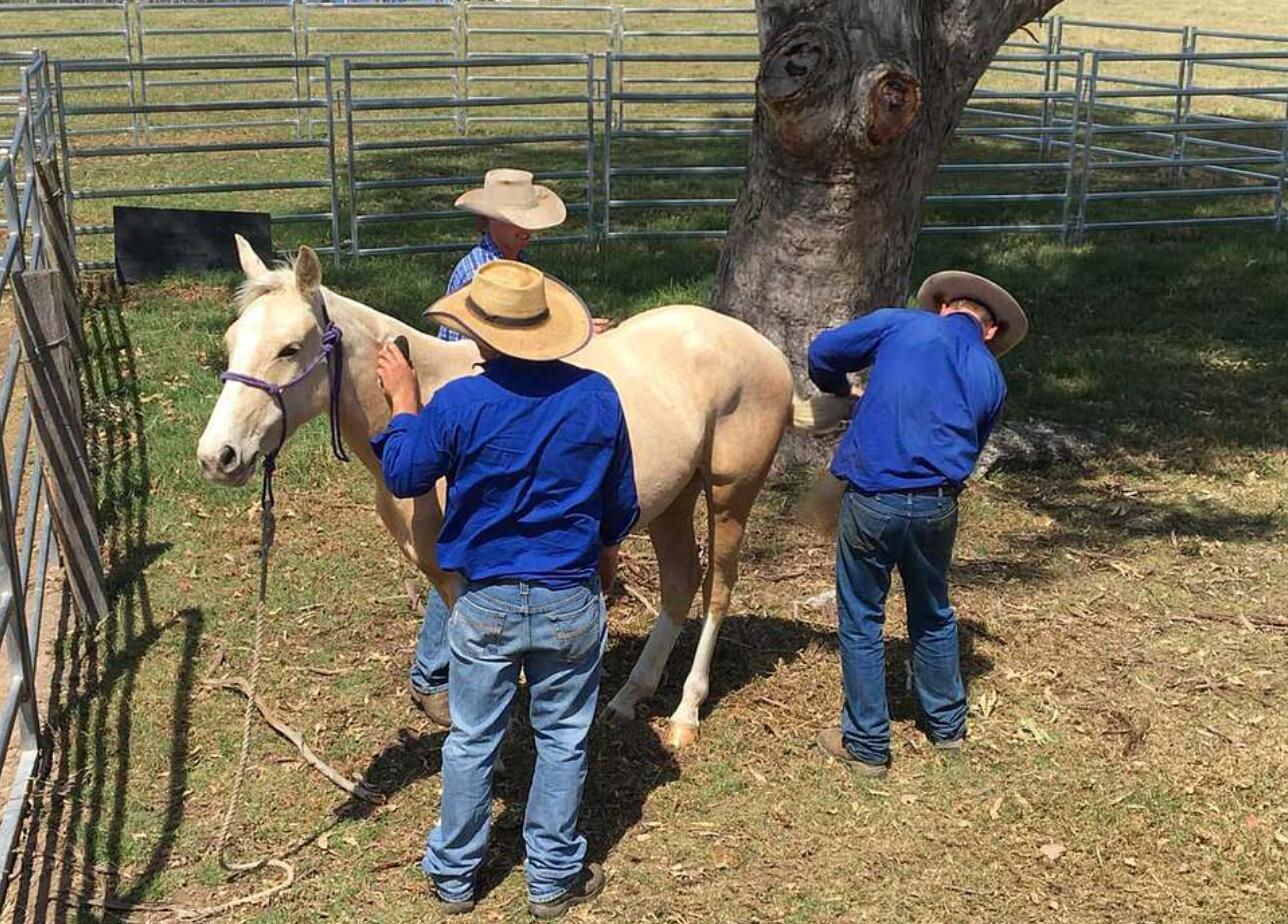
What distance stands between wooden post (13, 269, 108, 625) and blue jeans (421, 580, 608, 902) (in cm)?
248

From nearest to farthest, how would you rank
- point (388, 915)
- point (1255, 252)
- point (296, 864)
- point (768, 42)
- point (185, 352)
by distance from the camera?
point (388, 915) < point (296, 864) < point (768, 42) < point (185, 352) < point (1255, 252)

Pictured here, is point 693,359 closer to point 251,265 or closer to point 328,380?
point 328,380

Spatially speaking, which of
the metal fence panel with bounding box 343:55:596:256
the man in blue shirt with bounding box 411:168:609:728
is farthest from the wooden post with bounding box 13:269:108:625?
the metal fence panel with bounding box 343:55:596:256

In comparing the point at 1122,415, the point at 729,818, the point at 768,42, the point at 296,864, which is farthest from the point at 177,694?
the point at 1122,415

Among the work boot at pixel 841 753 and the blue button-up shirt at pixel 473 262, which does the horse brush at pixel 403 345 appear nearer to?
the blue button-up shirt at pixel 473 262

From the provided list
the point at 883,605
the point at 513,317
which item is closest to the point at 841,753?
the point at 883,605

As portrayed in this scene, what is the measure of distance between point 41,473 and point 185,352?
3.37 meters

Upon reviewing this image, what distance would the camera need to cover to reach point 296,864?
4.16m

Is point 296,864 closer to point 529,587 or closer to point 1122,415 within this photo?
point 529,587

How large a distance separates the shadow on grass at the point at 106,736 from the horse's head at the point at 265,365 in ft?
4.43

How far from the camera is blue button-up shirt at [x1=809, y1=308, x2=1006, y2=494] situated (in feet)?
13.9

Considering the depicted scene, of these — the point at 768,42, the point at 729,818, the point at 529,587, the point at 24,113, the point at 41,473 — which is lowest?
the point at 729,818

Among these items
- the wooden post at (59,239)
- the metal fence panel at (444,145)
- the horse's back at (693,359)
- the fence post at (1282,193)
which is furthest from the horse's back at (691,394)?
the fence post at (1282,193)

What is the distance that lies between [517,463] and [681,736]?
179 cm
